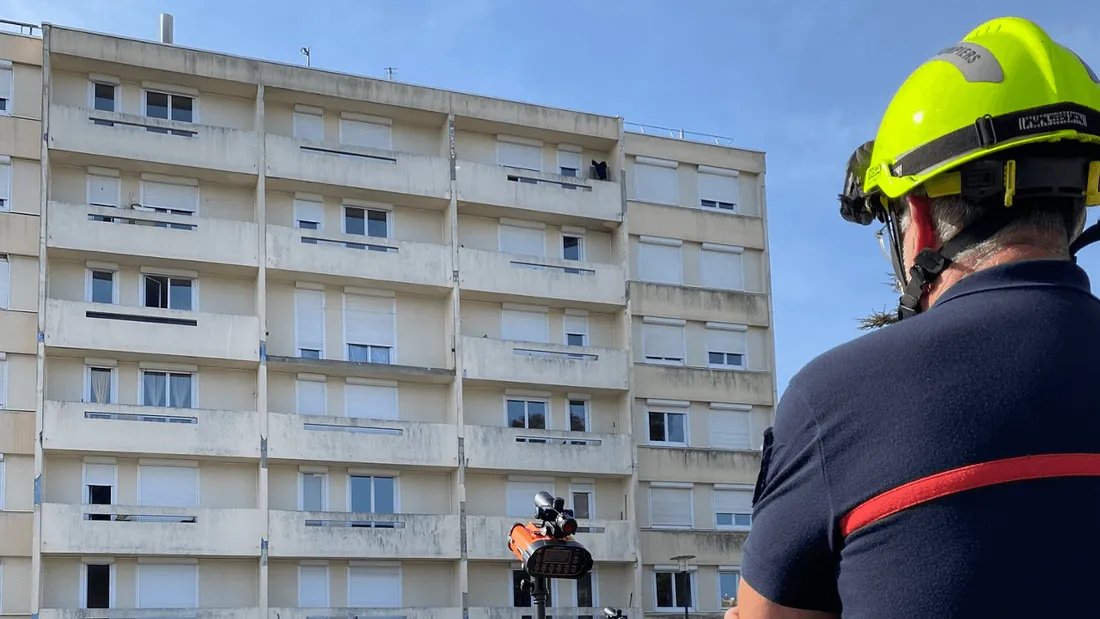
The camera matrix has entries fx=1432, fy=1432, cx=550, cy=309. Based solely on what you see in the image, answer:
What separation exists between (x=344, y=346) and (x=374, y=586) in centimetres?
682

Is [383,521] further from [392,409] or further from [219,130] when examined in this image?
[219,130]

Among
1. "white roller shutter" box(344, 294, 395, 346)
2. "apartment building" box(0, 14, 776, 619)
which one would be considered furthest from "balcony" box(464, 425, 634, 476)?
"white roller shutter" box(344, 294, 395, 346)

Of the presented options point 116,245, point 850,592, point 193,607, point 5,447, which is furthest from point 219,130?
point 850,592

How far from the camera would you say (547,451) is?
42.1 metres

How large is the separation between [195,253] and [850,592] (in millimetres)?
37900

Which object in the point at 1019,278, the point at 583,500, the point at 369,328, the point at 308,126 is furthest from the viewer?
the point at 583,500

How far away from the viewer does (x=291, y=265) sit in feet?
130

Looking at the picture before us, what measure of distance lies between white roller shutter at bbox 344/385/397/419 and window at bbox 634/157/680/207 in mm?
10826

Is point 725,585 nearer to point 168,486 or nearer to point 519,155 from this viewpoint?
point 519,155

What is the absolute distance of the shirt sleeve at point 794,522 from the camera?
1942 mm

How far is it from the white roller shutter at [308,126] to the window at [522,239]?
6.25m

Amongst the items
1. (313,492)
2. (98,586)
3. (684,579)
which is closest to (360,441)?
(313,492)

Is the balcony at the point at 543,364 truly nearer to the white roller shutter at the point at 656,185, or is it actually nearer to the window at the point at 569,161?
the white roller shutter at the point at 656,185

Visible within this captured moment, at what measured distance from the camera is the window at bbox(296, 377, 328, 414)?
39.7 meters
